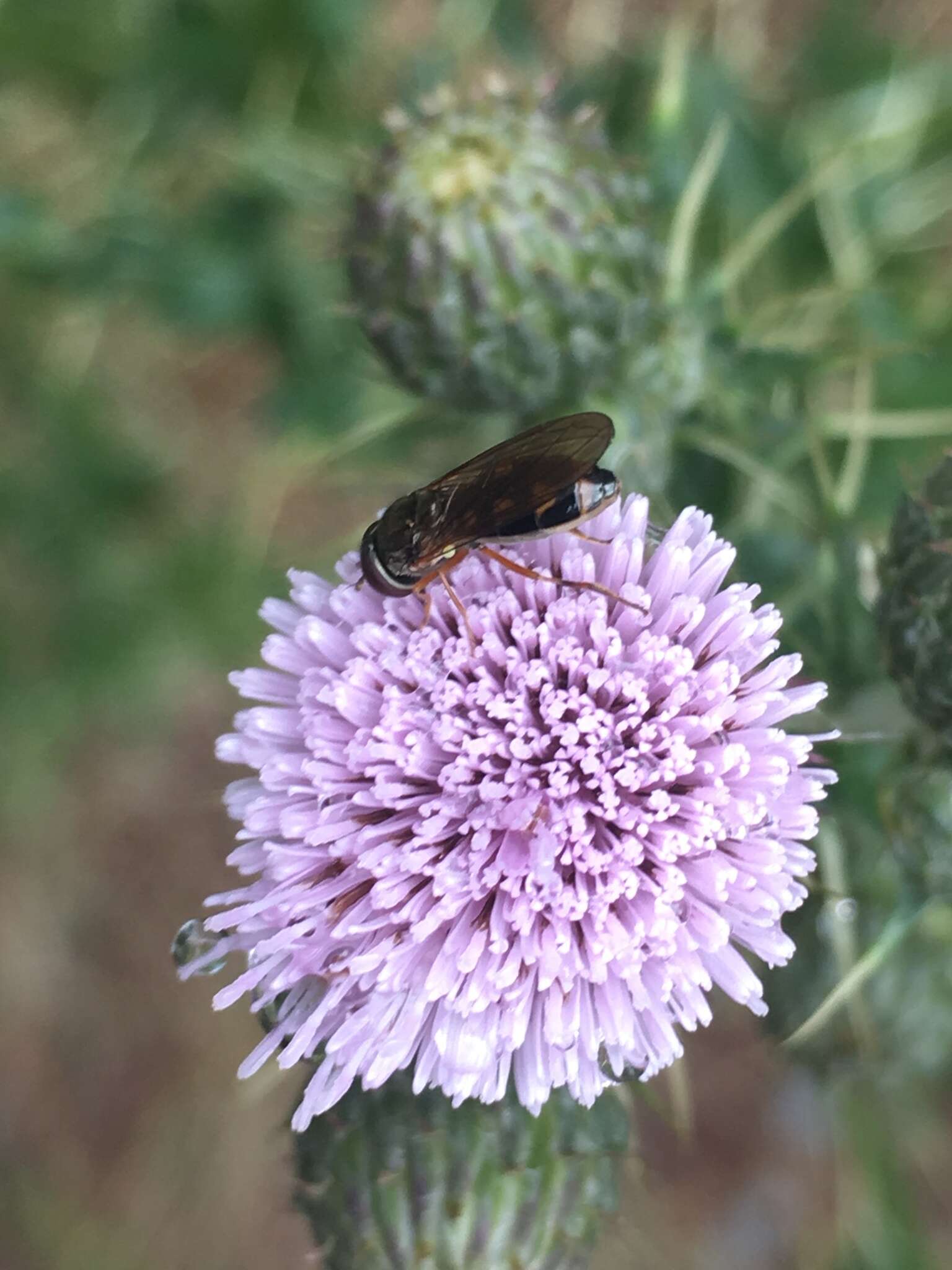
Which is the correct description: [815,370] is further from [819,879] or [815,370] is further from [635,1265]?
[635,1265]

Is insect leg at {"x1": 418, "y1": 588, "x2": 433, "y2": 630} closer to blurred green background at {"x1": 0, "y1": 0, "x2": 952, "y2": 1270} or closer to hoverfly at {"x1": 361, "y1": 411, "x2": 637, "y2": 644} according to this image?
hoverfly at {"x1": 361, "y1": 411, "x2": 637, "y2": 644}

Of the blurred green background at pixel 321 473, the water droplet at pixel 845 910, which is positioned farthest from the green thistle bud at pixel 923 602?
the water droplet at pixel 845 910

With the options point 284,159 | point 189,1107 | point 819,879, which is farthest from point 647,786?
point 189,1107

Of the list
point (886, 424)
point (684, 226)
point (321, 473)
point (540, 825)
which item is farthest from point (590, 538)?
point (321, 473)

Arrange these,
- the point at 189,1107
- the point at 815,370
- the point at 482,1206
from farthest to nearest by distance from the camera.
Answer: the point at 189,1107, the point at 815,370, the point at 482,1206

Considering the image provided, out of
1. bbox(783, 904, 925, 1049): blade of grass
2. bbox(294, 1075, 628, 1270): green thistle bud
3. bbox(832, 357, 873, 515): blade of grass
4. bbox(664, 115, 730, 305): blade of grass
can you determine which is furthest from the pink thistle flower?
bbox(664, 115, 730, 305): blade of grass
